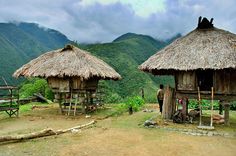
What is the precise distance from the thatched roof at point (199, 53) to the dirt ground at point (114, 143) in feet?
9.03

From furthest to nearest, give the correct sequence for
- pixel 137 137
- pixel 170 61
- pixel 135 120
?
pixel 135 120 < pixel 170 61 < pixel 137 137

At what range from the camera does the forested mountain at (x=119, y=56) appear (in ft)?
129

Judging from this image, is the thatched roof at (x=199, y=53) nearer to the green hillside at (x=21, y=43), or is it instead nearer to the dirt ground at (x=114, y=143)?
Answer: the dirt ground at (x=114, y=143)

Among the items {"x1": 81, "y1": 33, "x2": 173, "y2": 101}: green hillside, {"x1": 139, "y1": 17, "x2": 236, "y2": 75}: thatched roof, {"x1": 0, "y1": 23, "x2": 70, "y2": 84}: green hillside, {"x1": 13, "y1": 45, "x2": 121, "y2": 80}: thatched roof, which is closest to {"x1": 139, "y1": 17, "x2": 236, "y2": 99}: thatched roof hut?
{"x1": 139, "y1": 17, "x2": 236, "y2": 75}: thatched roof

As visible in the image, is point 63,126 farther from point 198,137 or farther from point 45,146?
point 198,137

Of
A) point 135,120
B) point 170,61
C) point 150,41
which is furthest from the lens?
point 150,41

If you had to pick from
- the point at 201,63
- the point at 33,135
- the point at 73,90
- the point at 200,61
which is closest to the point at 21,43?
the point at 73,90

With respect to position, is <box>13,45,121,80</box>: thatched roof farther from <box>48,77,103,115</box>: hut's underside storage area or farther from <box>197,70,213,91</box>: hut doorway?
<box>197,70,213,91</box>: hut doorway

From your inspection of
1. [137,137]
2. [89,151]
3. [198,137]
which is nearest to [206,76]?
[198,137]

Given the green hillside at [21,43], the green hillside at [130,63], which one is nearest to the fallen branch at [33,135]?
the green hillside at [130,63]

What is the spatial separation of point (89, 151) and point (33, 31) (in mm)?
93269

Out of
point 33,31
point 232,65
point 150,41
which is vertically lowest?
point 232,65

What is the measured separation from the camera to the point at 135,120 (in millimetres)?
16172

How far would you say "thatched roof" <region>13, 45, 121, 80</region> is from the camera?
17364 mm
